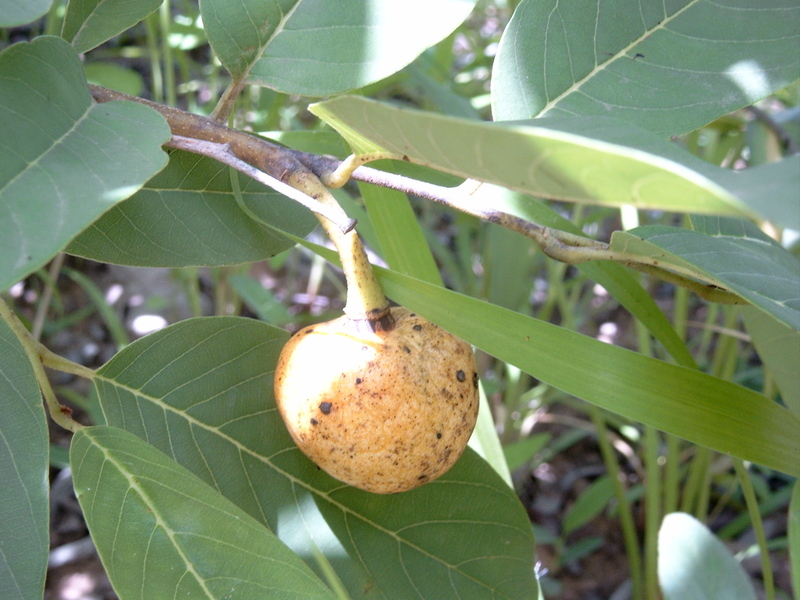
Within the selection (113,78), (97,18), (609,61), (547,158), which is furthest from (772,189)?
(113,78)

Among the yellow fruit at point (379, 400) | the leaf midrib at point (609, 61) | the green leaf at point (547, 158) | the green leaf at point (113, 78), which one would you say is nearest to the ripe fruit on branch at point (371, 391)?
the yellow fruit at point (379, 400)

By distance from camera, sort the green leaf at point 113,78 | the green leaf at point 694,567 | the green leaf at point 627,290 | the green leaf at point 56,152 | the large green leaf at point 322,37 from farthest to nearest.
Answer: the green leaf at point 113,78, the green leaf at point 694,567, the green leaf at point 627,290, the large green leaf at point 322,37, the green leaf at point 56,152

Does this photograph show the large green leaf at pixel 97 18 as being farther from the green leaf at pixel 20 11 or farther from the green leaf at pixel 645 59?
the green leaf at pixel 645 59

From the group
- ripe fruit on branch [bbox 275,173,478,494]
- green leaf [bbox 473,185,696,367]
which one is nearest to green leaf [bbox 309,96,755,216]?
ripe fruit on branch [bbox 275,173,478,494]

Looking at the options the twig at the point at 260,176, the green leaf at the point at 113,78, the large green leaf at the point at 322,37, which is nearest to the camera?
the twig at the point at 260,176

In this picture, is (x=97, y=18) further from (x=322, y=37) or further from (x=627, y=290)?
(x=627, y=290)

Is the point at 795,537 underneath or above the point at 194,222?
underneath
